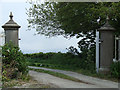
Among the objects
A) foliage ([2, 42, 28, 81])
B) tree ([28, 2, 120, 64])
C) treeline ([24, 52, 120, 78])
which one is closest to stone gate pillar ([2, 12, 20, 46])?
foliage ([2, 42, 28, 81])

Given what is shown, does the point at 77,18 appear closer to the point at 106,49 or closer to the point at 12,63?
the point at 106,49

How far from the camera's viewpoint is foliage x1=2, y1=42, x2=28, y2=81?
25.8ft

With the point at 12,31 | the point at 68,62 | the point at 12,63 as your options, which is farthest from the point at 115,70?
the point at 68,62

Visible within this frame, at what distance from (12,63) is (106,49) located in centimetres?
504

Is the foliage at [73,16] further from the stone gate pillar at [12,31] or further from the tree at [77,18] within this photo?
the stone gate pillar at [12,31]

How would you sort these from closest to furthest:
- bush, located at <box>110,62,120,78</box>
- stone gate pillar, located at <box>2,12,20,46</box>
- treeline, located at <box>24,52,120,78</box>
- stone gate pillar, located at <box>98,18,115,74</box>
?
1. bush, located at <box>110,62,120,78</box>
2. stone gate pillar, located at <box>2,12,20,46</box>
3. stone gate pillar, located at <box>98,18,115,74</box>
4. treeline, located at <box>24,52,120,78</box>

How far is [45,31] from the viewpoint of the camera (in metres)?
21.1

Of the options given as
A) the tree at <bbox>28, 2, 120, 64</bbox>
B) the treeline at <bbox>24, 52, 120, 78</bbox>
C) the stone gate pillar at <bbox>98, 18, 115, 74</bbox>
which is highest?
the tree at <bbox>28, 2, 120, 64</bbox>

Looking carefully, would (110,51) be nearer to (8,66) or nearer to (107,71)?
(107,71)

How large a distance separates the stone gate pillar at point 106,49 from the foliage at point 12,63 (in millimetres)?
4161

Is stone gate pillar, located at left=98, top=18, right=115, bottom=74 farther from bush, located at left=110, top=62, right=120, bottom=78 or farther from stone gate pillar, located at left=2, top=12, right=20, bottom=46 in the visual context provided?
stone gate pillar, located at left=2, top=12, right=20, bottom=46

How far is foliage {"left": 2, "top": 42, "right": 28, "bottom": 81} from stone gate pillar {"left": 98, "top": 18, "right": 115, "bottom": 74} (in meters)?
4.16

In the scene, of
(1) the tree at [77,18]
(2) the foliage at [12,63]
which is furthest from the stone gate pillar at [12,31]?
(1) the tree at [77,18]

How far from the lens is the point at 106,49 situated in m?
10.2
